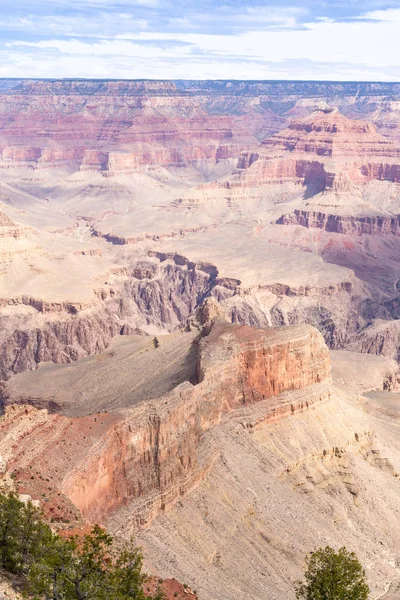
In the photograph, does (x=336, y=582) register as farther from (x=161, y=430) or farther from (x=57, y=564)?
(x=161, y=430)

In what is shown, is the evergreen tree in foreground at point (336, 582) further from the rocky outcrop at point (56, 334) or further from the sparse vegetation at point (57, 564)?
the rocky outcrop at point (56, 334)

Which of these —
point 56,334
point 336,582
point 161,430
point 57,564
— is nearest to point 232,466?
point 161,430

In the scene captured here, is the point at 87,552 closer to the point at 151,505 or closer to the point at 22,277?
the point at 151,505

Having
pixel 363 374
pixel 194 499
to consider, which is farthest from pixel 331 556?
pixel 363 374

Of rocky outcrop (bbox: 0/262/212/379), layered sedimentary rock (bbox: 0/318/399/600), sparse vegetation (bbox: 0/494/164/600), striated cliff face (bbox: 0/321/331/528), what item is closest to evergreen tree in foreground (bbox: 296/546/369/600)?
sparse vegetation (bbox: 0/494/164/600)

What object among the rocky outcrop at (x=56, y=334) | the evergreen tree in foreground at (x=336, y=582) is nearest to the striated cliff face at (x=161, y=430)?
the evergreen tree in foreground at (x=336, y=582)

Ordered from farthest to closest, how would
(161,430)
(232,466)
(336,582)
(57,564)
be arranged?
(232,466), (161,430), (336,582), (57,564)

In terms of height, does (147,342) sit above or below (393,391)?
above
